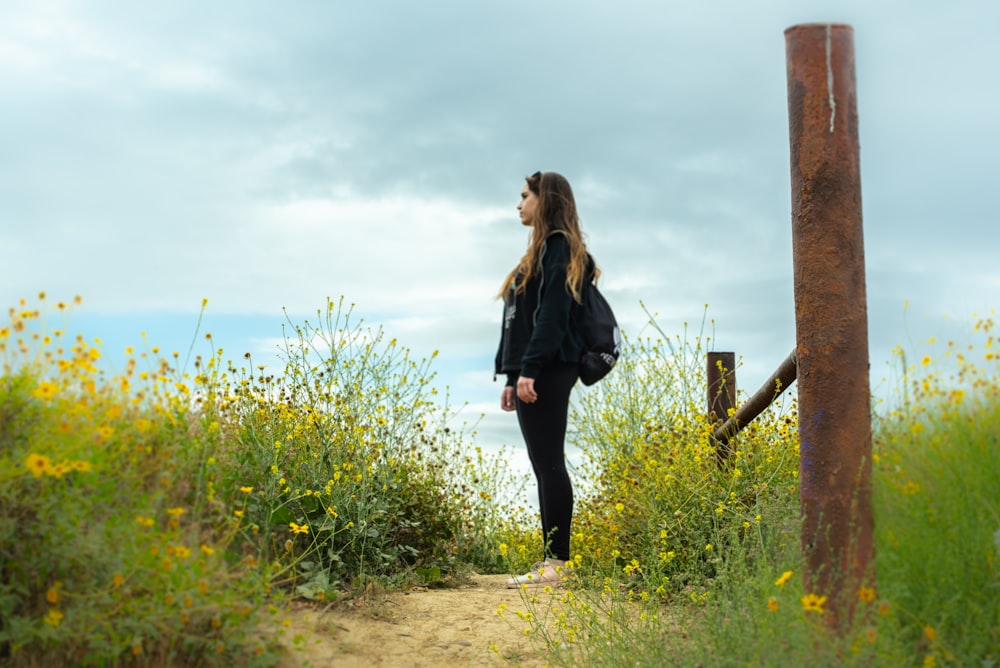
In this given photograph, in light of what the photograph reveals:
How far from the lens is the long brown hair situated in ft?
18.7

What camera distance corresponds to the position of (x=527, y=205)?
236 inches

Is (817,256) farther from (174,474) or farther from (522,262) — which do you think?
(174,474)

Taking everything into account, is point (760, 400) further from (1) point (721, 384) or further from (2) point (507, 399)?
(2) point (507, 399)

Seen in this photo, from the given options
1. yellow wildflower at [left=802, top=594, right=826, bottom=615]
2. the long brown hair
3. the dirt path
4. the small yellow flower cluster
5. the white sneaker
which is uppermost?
the long brown hair

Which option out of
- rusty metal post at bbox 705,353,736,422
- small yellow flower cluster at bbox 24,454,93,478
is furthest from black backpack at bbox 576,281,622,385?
small yellow flower cluster at bbox 24,454,93,478

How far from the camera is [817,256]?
378 centimetres

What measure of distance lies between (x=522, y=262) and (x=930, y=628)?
3271 mm

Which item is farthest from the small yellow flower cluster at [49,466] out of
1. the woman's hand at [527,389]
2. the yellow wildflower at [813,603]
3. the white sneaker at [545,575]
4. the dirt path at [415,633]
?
the white sneaker at [545,575]

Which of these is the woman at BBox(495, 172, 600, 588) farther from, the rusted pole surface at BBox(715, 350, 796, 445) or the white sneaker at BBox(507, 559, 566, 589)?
the rusted pole surface at BBox(715, 350, 796, 445)

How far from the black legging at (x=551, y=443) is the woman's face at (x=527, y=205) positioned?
103 cm

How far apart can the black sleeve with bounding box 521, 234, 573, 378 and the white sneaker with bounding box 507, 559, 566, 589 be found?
3.70ft

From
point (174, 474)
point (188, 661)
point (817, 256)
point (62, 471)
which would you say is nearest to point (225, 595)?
point (188, 661)

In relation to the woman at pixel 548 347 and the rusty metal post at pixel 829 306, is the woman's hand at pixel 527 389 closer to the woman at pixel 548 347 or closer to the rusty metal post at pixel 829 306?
the woman at pixel 548 347

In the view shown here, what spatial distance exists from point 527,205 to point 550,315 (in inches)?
35.3
